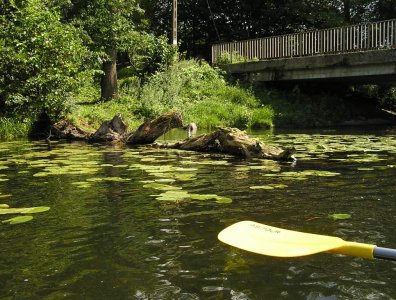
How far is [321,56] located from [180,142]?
34.4 feet

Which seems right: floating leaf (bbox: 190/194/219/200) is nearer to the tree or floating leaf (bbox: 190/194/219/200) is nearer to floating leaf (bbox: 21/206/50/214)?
floating leaf (bbox: 21/206/50/214)

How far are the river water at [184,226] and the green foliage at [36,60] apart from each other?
546 centimetres

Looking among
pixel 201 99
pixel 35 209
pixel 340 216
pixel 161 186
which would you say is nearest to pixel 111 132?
pixel 161 186

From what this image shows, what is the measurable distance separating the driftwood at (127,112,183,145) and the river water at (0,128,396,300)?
2.80m

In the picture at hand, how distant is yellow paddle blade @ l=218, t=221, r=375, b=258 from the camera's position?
2520mm

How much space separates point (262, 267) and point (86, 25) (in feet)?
48.9

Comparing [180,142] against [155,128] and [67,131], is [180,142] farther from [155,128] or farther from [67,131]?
[67,131]

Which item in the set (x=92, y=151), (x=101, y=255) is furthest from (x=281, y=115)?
(x=101, y=255)

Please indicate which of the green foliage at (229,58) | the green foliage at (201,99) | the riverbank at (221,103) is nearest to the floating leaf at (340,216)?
the riverbank at (221,103)

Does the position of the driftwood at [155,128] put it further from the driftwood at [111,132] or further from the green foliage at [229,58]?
the green foliage at [229,58]

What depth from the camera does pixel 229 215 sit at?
4168 millimetres

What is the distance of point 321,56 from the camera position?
60.2ft

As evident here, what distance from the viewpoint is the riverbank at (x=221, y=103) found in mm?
16547

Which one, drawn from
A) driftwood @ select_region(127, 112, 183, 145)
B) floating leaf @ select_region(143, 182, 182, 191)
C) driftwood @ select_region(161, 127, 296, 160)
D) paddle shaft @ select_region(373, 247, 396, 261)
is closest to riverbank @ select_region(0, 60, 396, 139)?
driftwood @ select_region(127, 112, 183, 145)
